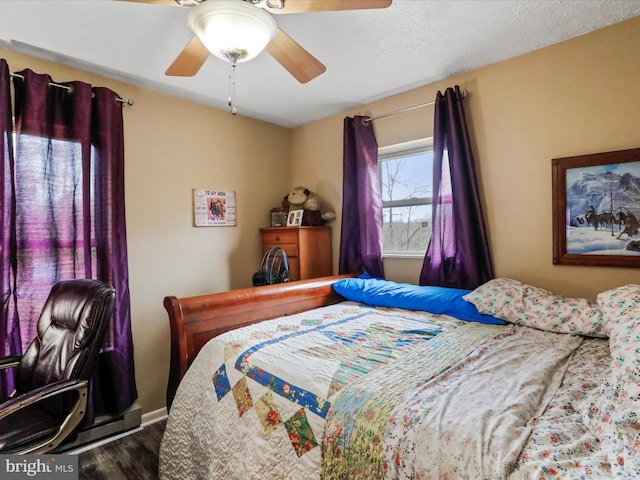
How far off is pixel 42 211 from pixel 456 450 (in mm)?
2504

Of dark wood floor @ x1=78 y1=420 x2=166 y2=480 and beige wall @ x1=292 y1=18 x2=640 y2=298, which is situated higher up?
beige wall @ x1=292 y1=18 x2=640 y2=298

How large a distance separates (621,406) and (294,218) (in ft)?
8.72

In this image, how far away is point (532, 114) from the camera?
7.29 ft

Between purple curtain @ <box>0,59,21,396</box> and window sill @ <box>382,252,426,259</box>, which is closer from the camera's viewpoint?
purple curtain @ <box>0,59,21,396</box>

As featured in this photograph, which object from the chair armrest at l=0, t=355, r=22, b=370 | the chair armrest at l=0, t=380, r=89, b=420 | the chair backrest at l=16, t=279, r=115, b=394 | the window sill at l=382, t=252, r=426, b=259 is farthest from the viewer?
the window sill at l=382, t=252, r=426, b=259

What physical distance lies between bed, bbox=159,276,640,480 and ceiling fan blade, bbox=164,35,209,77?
48.6 inches

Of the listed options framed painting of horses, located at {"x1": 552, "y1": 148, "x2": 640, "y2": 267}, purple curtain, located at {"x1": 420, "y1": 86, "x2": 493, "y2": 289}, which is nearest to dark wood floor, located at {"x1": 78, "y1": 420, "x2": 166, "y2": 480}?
purple curtain, located at {"x1": 420, "y1": 86, "x2": 493, "y2": 289}

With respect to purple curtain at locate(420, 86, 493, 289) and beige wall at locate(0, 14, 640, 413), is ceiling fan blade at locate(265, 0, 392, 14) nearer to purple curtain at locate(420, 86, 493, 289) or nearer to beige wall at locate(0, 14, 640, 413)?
purple curtain at locate(420, 86, 493, 289)

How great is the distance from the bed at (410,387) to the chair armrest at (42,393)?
0.43 metres

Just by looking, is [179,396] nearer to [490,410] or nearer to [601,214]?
[490,410]

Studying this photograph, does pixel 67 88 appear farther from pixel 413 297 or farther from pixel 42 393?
pixel 413 297

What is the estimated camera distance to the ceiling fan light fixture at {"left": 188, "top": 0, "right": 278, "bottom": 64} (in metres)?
1.31

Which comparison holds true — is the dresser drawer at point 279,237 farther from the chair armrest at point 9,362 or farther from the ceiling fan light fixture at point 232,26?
the chair armrest at point 9,362

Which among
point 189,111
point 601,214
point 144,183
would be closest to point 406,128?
point 601,214
